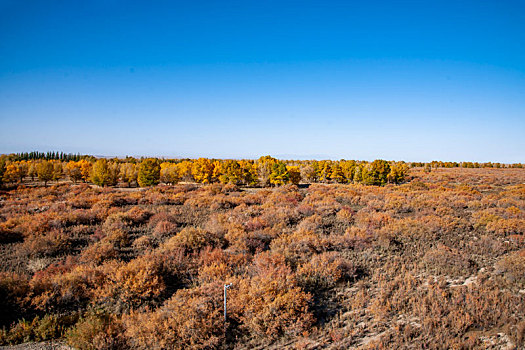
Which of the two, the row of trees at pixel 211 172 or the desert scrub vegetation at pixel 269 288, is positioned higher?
the row of trees at pixel 211 172

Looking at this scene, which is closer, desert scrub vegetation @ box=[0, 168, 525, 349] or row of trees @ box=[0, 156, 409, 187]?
desert scrub vegetation @ box=[0, 168, 525, 349]

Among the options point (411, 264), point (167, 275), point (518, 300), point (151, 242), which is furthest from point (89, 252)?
point (518, 300)

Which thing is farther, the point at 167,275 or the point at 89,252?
the point at 89,252

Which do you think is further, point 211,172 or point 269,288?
point 211,172

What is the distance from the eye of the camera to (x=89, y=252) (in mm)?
9539

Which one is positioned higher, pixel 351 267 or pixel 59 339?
pixel 351 267

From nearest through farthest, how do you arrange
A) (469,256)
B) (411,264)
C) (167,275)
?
(167,275)
(411,264)
(469,256)

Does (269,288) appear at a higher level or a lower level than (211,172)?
lower

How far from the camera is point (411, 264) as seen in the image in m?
8.64

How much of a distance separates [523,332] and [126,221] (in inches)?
631

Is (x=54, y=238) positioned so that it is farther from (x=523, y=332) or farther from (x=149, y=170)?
(x=149, y=170)

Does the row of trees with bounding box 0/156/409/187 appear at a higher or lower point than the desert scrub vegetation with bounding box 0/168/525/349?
higher

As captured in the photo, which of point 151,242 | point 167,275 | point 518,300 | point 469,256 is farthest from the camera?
point 151,242

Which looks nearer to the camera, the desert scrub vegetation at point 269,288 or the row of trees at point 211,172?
the desert scrub vegetation at point 269,288
